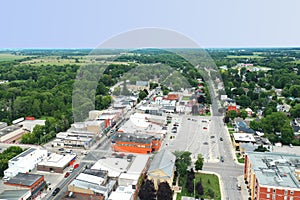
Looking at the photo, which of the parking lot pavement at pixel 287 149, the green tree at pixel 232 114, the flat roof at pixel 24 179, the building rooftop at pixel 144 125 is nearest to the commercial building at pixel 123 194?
the flat roof at pixel 24 179

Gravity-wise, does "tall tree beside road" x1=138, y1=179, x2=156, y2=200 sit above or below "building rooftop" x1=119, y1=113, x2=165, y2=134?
below

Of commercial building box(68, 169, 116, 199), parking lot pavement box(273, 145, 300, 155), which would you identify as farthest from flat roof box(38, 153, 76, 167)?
parking lot pavement box(273, 145, 300, 155)

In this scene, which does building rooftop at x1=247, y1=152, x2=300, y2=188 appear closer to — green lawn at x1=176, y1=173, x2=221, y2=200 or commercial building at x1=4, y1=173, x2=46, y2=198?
green lawn at x1=176, y1=173, x2=221, y2=200

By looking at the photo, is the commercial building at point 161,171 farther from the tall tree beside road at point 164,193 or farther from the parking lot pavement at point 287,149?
the parking lot pavement at point 287,149

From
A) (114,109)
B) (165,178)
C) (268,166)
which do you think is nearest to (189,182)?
(165,178)

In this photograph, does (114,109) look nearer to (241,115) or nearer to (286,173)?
(241,115)
